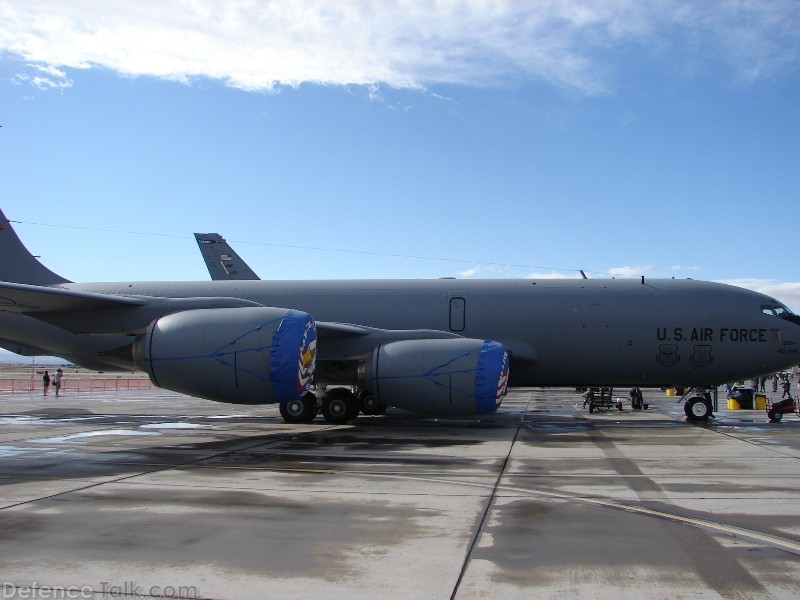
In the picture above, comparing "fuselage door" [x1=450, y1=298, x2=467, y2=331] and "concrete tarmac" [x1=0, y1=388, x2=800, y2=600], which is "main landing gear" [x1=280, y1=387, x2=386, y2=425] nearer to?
"fuselage door" [x1=450, y1=298, x2=467, y2=331]

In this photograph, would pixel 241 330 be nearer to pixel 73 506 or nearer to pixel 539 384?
pixel 73 506

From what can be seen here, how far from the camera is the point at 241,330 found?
590 inches

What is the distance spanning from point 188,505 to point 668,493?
19.7ft

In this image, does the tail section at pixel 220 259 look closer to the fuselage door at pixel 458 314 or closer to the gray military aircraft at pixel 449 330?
the gray military aircraft at pixel 449 330

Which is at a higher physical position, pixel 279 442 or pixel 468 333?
pixel 468 333

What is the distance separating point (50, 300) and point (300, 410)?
7.54m

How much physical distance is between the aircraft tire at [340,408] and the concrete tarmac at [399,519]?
174 inches

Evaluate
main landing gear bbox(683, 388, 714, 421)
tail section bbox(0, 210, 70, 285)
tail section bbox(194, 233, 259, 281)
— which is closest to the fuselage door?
main landing gear bbox(683, 388, 714, 421)

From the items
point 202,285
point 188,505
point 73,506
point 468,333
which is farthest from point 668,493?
point 202,285

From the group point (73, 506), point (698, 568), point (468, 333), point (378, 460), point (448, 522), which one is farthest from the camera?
point (468, 333)

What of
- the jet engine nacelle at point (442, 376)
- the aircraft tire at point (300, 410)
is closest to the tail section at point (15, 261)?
the aircraft tire at point (300, 410)

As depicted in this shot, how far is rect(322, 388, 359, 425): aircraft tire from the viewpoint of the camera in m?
19.9

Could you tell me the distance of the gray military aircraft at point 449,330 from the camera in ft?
56.0

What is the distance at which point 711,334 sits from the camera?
2066cm
